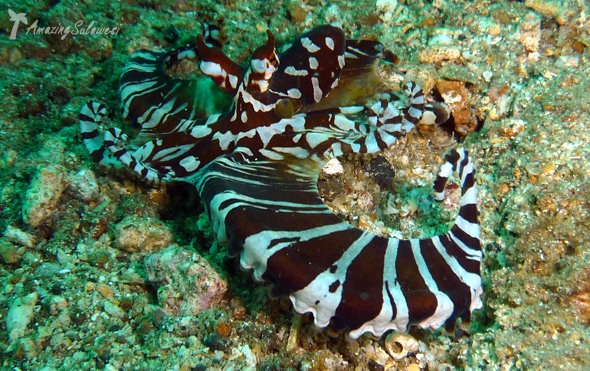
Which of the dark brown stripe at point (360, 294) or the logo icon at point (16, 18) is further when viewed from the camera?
the logo icon at point (16, 18)

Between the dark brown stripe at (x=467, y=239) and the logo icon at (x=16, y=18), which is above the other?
Result: the dark brown stripe at (x=467, y=239)

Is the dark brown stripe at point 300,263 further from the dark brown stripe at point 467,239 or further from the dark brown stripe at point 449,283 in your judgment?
the dark brown stripe at point 467,239

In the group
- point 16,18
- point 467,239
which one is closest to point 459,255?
point 467,239

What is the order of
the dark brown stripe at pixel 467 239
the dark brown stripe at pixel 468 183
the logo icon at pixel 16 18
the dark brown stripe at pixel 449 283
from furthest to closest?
the logo icon at pixel 16 18, the dark brown stripe at pixel 468 183, the dark brown stripe at pixel 467 239, the dark brown stripe at pixel 449 283

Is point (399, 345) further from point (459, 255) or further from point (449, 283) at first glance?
point (459, 255)

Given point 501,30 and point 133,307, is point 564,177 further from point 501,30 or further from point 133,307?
point 133,307

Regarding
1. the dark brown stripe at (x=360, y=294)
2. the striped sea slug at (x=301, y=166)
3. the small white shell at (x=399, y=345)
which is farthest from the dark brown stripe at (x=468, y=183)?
the small white shell at (x=399, y=345)

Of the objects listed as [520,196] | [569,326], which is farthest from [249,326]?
[520,196]

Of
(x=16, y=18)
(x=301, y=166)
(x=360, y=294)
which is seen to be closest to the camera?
(x=360, y=294)

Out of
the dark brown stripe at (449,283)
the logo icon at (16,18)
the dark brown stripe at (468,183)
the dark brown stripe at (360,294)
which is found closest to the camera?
the dark brown stripe at (360,294)
